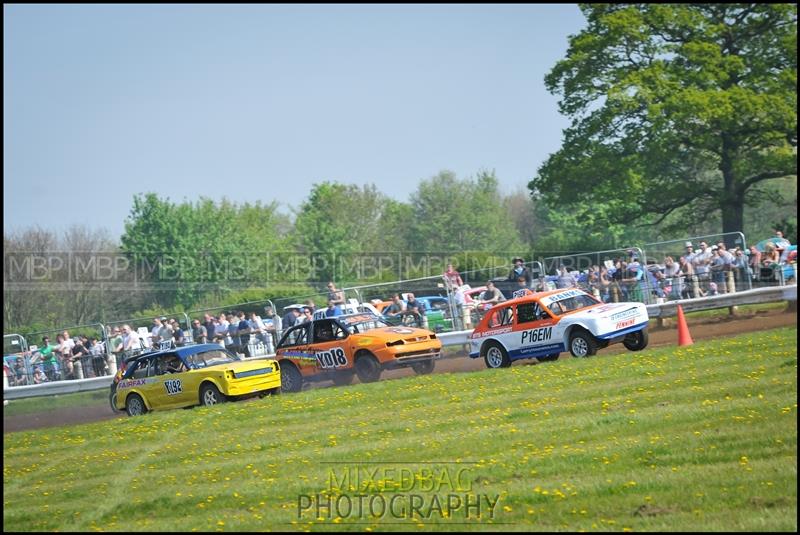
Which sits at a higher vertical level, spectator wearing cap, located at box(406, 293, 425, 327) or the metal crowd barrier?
spectator wearing cap, located at box(406, 293, 425, 327)

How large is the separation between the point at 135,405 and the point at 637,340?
35.6ft

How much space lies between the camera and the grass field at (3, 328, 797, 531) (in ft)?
32.3

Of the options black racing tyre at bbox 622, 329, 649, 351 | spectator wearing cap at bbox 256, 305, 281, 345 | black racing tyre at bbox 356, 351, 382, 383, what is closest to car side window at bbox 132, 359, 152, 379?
black racing tyre at bbox 356, 351, 382, 383

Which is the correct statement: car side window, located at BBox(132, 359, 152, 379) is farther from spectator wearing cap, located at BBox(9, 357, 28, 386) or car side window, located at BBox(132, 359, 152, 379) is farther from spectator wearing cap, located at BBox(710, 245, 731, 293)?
spectator wearing cap, located at BBox(710, 245, 731, 293)

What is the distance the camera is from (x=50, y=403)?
97.7ft

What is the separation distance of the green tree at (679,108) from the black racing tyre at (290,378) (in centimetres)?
1941

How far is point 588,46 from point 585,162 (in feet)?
14.9

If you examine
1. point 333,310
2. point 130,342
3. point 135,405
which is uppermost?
point 333,310

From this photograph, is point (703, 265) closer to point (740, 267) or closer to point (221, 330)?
point (740, 267)

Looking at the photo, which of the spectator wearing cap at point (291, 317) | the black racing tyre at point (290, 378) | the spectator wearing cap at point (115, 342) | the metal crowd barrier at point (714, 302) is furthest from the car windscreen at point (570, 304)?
the spectator wearing cap at point (115, 342)

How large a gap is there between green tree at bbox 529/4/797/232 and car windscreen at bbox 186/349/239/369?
20.9 meters

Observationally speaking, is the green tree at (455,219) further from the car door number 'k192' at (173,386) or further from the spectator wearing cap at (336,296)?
the car door number 'k192' at (173,386)

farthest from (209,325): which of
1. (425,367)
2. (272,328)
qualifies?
Result: (425,367)

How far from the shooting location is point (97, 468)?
48.9ft
